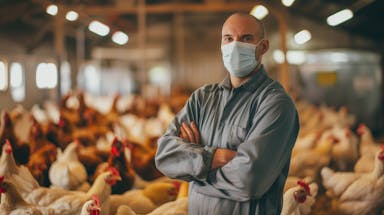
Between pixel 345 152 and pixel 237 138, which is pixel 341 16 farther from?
pixel 237 138

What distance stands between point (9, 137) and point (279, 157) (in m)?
3.74

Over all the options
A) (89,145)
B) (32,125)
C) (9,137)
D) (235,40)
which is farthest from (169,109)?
(235,40)

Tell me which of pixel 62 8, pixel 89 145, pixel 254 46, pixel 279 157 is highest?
pixel 62 8

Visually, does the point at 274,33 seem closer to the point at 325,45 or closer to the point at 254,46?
the point at 325,45

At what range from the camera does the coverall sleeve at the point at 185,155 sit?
3.18m

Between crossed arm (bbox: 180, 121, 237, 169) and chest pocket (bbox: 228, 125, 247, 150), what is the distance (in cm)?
8

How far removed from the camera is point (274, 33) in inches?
784

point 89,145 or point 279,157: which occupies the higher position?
point 279,157

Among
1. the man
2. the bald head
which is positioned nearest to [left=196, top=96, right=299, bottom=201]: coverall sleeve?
the man

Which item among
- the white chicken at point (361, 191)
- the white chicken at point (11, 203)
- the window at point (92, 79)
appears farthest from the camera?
the window at point (92, 79)

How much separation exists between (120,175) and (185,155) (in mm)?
2681

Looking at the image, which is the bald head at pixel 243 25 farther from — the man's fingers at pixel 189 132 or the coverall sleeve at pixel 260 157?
the man's fingers at pixel 189 132

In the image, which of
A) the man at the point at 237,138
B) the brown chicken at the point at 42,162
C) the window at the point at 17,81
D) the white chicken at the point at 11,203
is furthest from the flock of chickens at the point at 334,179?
the window at the point at 17,81

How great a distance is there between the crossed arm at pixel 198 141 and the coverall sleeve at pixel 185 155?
0.09 feet
